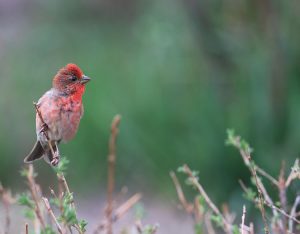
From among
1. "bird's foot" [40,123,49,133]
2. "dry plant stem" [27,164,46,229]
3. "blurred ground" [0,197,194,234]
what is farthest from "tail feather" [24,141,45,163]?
"blurred ground" [0,197,194,234]

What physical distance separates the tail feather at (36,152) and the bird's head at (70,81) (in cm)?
33

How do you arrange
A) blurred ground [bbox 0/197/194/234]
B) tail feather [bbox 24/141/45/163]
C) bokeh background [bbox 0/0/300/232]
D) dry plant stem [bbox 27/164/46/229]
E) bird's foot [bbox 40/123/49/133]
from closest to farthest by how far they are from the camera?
dry plant stem [bbox 27/164/46/229] → bird's foot [bbox 40/123/49/133] → tail feather [bbox 24/141/45/163] → bokeh background [bbox 0/0/300/232] → blurred ground [bbox 0/197/194/234]

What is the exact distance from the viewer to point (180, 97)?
8719 mm

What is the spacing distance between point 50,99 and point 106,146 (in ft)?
18.0

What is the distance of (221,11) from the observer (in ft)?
29.0

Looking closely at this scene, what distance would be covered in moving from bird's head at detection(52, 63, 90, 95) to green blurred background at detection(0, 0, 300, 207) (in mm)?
3690

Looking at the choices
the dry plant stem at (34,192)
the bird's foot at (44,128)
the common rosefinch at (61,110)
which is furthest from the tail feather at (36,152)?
the dry plant stem at (34,192)

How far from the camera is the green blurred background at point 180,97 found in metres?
7.87

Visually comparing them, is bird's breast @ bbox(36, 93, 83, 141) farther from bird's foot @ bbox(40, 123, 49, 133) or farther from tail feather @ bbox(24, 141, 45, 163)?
tail feather @ bbox(24, 141, 45, 163)

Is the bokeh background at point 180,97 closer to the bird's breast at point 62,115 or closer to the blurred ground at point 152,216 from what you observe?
the blurred ground at point 152,216

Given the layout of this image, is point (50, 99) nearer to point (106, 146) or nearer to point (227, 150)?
point (227, 150)

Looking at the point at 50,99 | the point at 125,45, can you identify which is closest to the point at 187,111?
the point at 125,45

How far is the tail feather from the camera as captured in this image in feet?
13.6

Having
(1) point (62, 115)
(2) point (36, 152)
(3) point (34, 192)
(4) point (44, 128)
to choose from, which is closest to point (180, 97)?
(2) point (36, 152)
